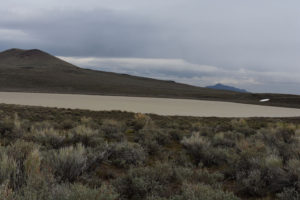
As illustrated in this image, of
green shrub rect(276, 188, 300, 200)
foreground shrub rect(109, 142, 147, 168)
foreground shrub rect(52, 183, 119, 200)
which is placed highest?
foreground shrub rect(52, 183, 119, 200)

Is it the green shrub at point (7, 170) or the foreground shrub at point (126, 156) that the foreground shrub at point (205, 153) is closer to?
the foreground shrub at point (126, 156)

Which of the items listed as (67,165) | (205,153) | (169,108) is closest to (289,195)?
(205,153)

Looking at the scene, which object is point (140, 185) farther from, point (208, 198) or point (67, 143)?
point (67, 143)

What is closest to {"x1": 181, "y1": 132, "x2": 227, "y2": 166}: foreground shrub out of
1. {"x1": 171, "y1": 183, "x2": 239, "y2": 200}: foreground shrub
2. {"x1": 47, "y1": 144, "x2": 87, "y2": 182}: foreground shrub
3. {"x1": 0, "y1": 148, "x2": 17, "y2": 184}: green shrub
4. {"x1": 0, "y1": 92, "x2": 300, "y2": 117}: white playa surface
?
{"x1": 171, "y1": 183, "x2": 239, "y2": 200}: foreground shrub

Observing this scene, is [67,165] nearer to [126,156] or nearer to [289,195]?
[126,156]

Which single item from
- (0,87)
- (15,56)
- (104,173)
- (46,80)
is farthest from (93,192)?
(15,56)

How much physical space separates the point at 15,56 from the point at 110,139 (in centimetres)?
16319

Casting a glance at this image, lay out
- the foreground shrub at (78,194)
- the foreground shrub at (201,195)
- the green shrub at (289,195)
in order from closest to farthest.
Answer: the foreground shrub at (78,194) < the foreground shrub at (201,195) < the green shrub at (289,195)

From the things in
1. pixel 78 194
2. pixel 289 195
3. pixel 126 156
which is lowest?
pixel 126 156

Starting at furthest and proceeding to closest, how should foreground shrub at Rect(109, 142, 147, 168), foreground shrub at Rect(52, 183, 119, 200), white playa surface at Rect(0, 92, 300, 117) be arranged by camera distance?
white playa surface at Rect(0, 92, 300, 117), foreground shrub at Rect(109, 142, 147, 168), foreground shrub at Rect(52, 183, 119, 200)

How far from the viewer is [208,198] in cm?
302

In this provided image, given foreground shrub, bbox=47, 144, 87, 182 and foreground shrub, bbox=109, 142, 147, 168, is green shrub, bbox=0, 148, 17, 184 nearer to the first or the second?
foreground shrub, bbox=47, 144, 87, 182

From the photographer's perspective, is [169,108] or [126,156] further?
[169,108]

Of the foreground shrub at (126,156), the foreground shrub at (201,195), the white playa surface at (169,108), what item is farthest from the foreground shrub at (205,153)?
the white playa surface at (169,108)
